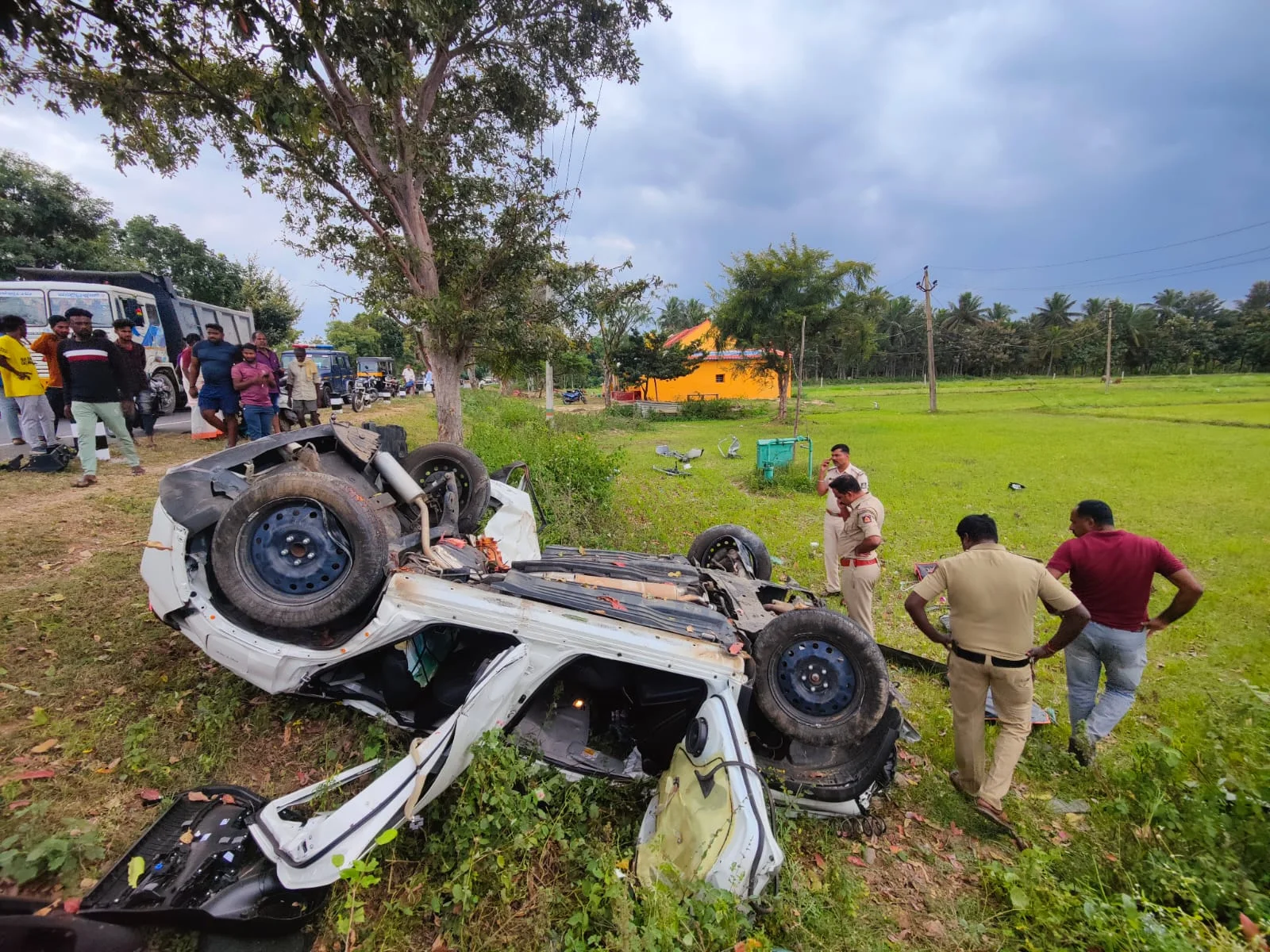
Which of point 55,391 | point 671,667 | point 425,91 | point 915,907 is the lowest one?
point 915,907

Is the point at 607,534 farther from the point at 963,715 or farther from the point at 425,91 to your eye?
the point at 425,91

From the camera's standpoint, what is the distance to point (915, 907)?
2443 millimetres

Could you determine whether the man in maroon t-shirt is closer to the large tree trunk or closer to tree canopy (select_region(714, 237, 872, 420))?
the large tree trunk

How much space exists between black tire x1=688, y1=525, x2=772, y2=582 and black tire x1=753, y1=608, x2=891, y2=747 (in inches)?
68.6

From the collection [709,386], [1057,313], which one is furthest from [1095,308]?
[709,386]

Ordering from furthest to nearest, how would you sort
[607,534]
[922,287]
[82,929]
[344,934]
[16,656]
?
[922,287], [607,534], [16,656], [344,934], [82,929]

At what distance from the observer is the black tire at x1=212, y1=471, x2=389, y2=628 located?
8.06 ft

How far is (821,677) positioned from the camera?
2918 mm

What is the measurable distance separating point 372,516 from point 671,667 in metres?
1.57

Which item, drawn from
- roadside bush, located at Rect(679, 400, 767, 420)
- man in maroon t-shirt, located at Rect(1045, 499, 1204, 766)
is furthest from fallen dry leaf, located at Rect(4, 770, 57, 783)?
roadside bush, located at Rect(679, 400, 767, 420)

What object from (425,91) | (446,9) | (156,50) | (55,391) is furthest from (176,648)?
(425,91)

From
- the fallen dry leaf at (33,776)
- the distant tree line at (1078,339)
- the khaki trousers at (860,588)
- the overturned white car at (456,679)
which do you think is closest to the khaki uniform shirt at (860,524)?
the khaki trousers at (860,588)

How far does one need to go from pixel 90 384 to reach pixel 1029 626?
8055 millimetres

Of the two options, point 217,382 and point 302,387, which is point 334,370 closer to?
point 302,387
